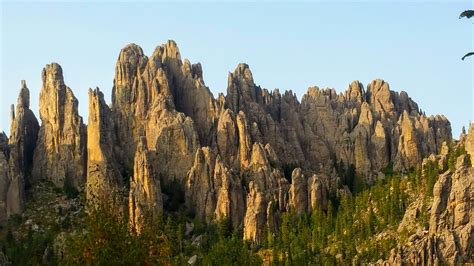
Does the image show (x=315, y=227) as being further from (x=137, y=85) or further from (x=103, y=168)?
A: (x=137, y=85)

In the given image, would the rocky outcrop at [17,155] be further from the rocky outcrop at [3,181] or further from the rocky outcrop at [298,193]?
the rocky outcrop at [298,193]

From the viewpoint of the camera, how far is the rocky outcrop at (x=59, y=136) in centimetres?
17162

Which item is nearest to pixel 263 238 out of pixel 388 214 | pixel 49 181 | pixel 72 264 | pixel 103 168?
pixel 388 214

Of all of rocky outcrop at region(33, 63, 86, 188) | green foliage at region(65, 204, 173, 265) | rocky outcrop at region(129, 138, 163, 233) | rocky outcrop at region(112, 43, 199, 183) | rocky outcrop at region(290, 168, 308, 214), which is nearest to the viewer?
green foliage at region(65, 204, 173, 265)

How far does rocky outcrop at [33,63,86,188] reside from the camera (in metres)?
172

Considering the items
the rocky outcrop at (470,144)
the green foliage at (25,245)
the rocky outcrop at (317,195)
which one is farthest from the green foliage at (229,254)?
the rocky outcrop at (470,144)

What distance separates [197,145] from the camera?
176 m

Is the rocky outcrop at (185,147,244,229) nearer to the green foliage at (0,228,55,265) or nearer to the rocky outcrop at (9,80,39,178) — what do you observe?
the green foliage at (0,228,55,265)

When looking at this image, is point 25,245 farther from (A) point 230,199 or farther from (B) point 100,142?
(A) point 230,199

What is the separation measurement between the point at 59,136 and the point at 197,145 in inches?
1089

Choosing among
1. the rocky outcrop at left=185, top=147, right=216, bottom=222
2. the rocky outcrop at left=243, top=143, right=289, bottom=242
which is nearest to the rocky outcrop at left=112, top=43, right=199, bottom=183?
the rocky outcrop at left=185, top=147, right=216, bottom=222

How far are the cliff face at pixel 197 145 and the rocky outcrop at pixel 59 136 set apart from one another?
21 centimetres

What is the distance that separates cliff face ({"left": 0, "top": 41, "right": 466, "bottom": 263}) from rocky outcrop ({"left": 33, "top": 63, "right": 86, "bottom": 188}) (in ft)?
0.68

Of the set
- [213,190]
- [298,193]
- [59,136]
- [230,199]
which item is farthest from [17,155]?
[298,193]
